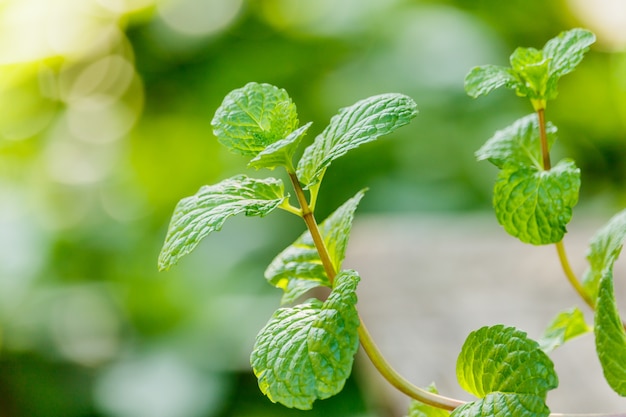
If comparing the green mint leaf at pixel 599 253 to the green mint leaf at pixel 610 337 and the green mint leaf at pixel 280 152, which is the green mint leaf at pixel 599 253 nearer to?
the green mint leaf at pixel 610 337

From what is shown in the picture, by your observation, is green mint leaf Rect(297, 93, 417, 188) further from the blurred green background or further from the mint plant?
the blurred green background

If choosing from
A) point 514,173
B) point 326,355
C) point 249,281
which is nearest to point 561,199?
point 514,173

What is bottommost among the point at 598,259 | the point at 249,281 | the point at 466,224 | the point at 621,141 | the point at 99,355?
the point at 99,355

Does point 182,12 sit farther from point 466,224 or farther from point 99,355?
point 466,224

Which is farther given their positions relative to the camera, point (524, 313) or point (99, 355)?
point (99, 355)

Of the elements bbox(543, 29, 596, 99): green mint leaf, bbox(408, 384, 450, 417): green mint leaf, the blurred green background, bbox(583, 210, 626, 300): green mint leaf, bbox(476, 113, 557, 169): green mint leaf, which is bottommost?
the blurred green background

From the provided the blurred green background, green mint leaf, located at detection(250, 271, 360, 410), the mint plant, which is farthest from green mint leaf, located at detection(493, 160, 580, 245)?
the blurred green background

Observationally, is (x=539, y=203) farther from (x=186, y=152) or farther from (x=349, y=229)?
(x=186, y=152)
